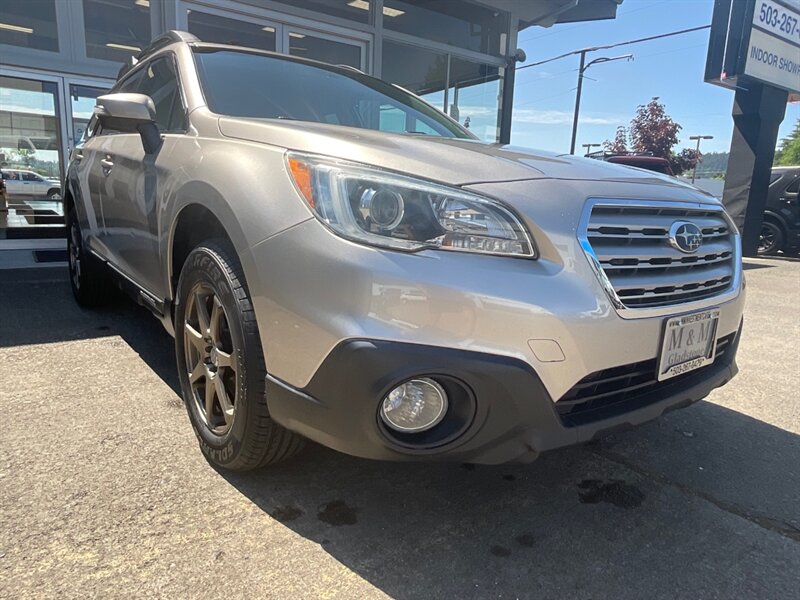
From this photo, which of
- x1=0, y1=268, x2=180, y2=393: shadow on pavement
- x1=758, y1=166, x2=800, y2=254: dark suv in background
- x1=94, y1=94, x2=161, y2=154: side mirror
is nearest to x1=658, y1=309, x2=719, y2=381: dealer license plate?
x1=94, y1=94, x2=161, y2=154: side mirror

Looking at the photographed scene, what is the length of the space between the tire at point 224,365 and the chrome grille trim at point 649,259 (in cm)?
107

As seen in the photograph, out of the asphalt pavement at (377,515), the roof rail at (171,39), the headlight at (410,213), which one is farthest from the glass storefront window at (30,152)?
the headlight at (410,213)

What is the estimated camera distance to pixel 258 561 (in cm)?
173

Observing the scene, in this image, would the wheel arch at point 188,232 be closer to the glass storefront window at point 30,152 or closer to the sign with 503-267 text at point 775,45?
the glass storefront window at point 30,152

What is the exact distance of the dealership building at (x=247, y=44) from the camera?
7078mm

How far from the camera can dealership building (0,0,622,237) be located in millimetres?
7078

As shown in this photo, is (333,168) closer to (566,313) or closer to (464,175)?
(464,175)

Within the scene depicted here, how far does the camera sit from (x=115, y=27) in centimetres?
748

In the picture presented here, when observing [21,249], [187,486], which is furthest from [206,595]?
[21,249]

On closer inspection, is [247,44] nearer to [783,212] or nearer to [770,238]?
[783,212]

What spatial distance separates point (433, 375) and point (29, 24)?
25.6 feet

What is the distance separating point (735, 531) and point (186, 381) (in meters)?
2.11

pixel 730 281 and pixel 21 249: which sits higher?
pixel 730 281

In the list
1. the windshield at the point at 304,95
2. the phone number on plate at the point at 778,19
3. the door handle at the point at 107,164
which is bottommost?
the door handle at the point at 107,164
